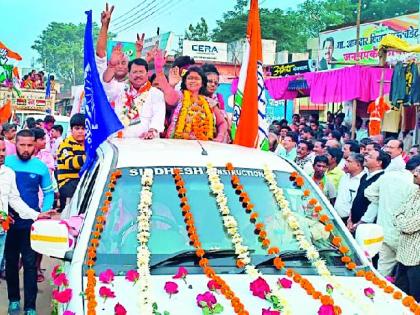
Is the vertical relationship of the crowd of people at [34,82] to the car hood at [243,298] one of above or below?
above

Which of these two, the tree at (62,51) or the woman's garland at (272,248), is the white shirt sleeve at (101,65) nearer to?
the woman's garland at (272,248)

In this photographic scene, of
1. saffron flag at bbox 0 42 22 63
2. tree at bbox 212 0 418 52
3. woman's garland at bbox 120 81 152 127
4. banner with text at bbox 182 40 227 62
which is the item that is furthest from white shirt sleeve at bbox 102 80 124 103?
tree at bbox 212 0 418 52

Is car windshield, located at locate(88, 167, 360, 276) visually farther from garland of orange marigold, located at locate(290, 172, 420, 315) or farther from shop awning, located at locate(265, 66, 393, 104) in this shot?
shop awning, located at locate(265, 66, 393, 104)

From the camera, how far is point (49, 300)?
745 cm

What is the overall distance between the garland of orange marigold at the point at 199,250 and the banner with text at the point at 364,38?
20235 millimetres

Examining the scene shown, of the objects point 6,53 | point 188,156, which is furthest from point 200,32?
point 188,156

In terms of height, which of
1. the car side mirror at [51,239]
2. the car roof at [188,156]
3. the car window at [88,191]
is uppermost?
the car roof at [188,156]

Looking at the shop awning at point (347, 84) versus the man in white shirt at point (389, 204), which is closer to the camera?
the man in white shirt at point (389, 204)

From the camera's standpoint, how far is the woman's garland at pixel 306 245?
12.3ft

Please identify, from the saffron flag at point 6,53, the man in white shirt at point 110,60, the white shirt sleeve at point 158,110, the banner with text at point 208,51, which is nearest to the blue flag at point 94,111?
the man in white shirt at point 110,60

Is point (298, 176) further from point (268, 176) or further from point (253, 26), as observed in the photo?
point (253, 26)

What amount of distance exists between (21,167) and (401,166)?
398 cm

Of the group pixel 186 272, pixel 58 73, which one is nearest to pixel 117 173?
pixel 186 272

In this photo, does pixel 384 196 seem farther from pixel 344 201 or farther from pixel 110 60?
pixel 110 60
